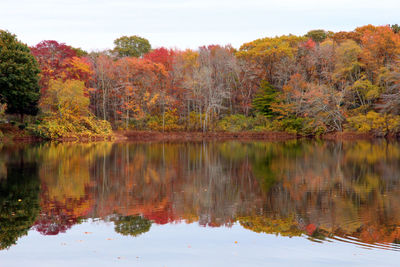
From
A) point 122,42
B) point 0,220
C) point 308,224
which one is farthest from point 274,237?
point 122,42

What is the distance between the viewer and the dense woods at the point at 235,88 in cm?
4648

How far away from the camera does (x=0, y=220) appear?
9.90 m

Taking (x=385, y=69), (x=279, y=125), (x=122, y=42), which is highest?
(x=122, y=42)

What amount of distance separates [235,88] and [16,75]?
26.6 m

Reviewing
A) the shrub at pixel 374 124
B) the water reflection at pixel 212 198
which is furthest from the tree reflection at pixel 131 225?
the shrub at pixel 374 124

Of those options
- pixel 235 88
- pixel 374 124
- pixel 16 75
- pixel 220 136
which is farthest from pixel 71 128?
pixel 374 124

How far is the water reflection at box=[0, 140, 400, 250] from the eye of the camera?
9.47 meters

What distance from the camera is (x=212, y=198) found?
1282 cm

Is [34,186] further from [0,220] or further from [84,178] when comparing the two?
[0,220]

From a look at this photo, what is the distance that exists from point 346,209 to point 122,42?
227 ft

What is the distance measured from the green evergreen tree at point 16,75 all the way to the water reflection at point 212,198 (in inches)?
792

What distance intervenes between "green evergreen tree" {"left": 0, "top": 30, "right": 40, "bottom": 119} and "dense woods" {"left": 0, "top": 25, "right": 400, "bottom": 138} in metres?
3.53

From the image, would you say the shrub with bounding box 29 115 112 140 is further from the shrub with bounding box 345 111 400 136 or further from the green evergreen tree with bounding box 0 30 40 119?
the shrub with bounding box 345 111 400 136

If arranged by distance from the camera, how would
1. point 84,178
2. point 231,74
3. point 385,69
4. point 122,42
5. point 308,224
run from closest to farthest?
point 308,224, point 84,178, point 385,69, point 231,74, point 122,42
